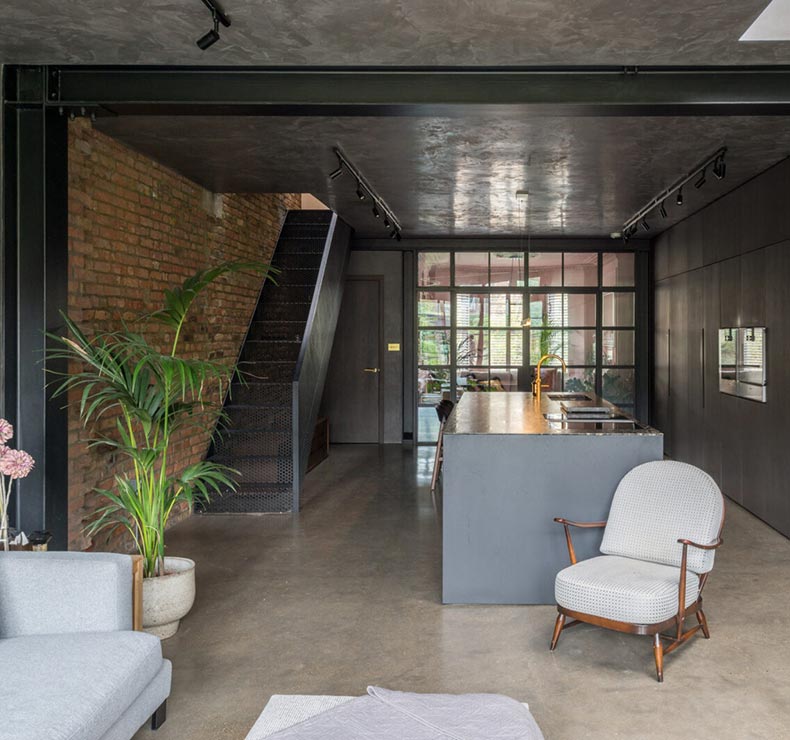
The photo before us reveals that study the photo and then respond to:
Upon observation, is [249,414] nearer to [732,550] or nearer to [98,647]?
[732,550]

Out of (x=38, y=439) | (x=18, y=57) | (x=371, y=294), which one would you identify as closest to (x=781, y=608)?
(x=38, y=439)

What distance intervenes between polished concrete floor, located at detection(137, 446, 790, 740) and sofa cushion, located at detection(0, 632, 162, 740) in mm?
517

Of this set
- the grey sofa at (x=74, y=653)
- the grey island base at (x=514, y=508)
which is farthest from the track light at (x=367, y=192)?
the grey sofa at (x=74, y=653)

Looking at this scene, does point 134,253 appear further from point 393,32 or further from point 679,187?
point 679,187

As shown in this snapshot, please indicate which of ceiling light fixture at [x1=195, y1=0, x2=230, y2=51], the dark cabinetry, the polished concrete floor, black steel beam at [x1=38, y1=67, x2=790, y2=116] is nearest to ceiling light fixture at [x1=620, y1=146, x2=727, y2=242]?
the dark cabinetry

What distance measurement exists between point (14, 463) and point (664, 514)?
315cm

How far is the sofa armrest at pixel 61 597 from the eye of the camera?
2.97m

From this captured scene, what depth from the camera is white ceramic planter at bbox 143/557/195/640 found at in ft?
13.2

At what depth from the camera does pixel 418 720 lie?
2.31 meters

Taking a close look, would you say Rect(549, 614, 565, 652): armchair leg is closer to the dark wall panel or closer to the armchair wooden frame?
the armchair wooden frame

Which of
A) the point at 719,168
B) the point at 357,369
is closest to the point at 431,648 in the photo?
Result: the point at 719,168

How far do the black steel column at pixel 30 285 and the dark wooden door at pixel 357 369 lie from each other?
7.39 meters

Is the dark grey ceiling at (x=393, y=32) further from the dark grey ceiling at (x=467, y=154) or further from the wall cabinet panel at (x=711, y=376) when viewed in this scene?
the wall cabinet panel at (x=711, y=376)

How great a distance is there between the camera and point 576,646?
404 centimetres
